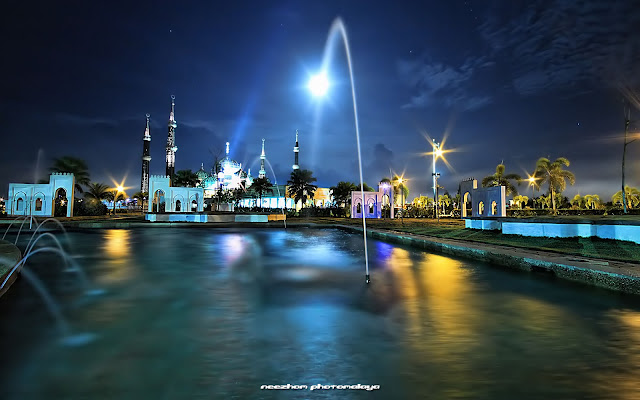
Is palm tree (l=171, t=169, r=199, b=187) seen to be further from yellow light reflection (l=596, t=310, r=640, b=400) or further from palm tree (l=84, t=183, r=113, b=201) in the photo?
yellow light reflection (l=596, t=310, r=640, b=400)

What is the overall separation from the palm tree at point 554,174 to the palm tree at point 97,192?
57.8m

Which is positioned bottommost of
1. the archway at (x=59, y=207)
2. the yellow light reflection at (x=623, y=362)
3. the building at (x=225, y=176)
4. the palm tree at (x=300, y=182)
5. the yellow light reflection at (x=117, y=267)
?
the yellow light reflection at (x=623, y=362)

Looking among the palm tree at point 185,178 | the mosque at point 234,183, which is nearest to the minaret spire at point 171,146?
the mosque at point 234,183

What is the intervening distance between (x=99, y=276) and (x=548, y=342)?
9359mm

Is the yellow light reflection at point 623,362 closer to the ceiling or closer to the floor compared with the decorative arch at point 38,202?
closer to the floor

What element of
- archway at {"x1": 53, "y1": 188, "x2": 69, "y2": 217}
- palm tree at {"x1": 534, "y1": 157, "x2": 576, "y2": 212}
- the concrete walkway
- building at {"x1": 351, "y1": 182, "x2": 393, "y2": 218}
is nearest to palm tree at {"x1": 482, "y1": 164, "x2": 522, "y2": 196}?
palm tree at {"x1": 534, "y1": 157, "x2": 576, "y2": 212}

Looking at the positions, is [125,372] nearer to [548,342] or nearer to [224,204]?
[548,342]

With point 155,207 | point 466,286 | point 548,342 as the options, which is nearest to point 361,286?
point 466,286

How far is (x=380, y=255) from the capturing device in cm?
1432

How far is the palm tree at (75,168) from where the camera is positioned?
48469mm

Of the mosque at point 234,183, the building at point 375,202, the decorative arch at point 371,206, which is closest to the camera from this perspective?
the building at point 375,202

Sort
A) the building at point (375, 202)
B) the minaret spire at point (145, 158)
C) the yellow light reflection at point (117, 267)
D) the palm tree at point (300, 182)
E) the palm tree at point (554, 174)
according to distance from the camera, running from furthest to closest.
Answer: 1. the minaret spire at point (145, 158)
2. the palm tree at point (300, 182)
3. the building at point (375, 202)
4. the palm tree at point (554, 174)
5. the yellow light reflection at point (117, 267)

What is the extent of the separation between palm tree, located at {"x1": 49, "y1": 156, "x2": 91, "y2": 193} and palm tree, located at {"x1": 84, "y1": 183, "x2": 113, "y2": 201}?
21.5 ft

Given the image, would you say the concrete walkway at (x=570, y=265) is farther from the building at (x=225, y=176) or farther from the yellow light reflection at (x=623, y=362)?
the building at (x=225, y=176)
